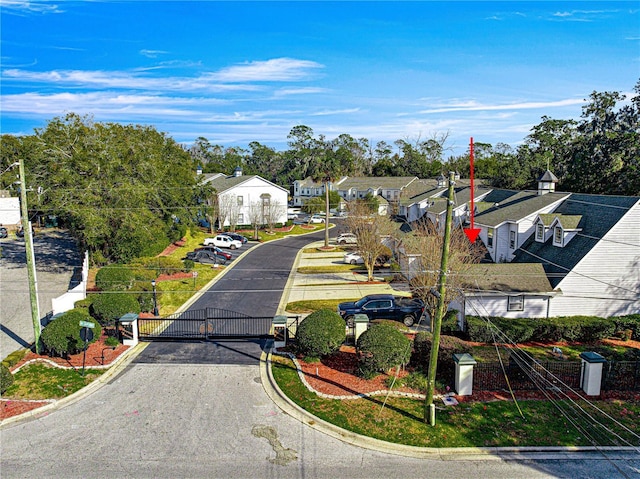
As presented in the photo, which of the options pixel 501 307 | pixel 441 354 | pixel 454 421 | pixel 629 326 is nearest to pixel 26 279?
pixel 441 354

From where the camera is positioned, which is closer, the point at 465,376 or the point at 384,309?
the point at 465,376

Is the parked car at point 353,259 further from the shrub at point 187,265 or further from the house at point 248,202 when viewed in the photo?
the house at point 248,202

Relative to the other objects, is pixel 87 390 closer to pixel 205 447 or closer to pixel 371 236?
pixel 205 447

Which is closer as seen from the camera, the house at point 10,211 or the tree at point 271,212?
the house at point 10,211

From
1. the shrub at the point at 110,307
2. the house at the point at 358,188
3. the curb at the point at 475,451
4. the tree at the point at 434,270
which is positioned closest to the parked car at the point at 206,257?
the shrub at the point at 110,307

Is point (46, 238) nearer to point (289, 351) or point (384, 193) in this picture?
point (289, 351)

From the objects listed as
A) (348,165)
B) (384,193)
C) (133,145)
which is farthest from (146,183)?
(348,165)
